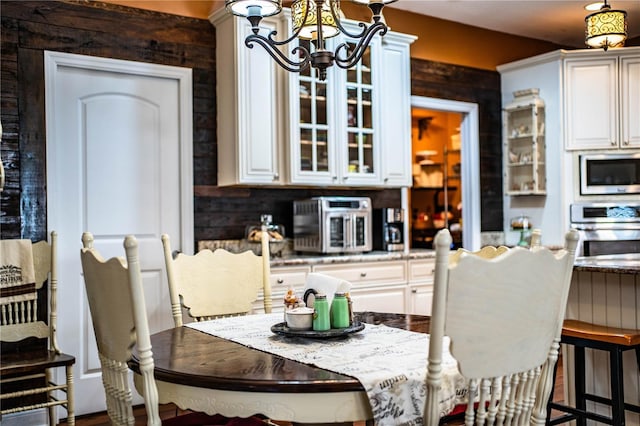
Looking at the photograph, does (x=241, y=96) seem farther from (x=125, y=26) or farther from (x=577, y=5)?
(x=577, y=5)

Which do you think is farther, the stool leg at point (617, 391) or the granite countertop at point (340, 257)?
the granite countertop at point (340, 257)

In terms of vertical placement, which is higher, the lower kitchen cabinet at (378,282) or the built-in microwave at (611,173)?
the built-in microwave at (611,173)

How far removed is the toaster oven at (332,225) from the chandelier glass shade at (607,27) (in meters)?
1.71

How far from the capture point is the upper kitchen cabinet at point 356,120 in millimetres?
4215

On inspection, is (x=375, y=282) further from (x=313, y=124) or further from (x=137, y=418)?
(x=137, y=418)

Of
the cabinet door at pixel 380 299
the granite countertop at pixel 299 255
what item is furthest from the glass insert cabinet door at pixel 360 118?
the cabinet door at pixel 380 299

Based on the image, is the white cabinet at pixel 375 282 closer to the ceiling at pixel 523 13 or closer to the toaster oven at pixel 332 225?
the toaster oven at pixel 332 225

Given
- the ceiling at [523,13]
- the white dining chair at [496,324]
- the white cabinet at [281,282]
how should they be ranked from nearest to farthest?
the white dining chair at [496,324] < the white cabinet at [281,282] < the ceiling at [523,13]

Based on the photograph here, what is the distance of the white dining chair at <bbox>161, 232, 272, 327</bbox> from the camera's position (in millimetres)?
2646

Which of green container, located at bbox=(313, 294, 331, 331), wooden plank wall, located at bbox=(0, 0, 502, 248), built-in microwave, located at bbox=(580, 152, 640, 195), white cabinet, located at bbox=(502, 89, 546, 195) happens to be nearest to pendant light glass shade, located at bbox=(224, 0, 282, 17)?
green container, located at bbox=(313, 294, 331, 331)

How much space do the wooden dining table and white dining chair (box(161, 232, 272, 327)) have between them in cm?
86

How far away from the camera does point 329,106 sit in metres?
4.33

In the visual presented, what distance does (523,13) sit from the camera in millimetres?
5215

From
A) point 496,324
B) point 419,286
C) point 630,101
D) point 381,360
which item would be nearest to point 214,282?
point 381,360
